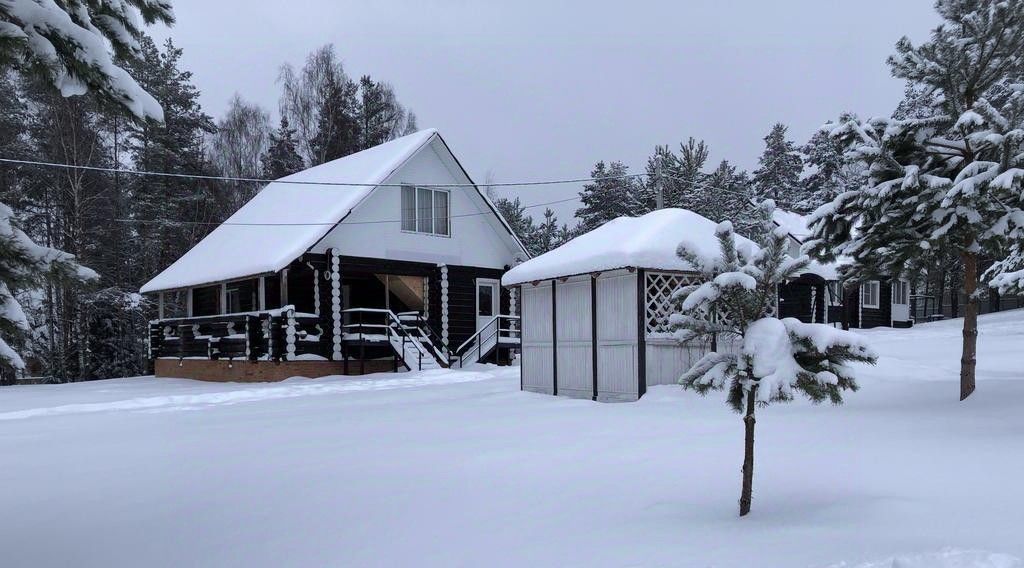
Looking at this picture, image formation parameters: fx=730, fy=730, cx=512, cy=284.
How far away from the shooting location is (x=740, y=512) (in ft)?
17.7

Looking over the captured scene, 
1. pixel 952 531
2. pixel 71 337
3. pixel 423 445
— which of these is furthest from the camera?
pixel 71 337

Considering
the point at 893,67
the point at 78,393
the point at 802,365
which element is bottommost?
the point at 78,393

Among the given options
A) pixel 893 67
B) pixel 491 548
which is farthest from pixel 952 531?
pixel 893 67

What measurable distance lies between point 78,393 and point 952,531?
19.7 m

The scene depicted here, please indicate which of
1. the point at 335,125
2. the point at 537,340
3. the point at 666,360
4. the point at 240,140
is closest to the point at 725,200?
the point at 335,125

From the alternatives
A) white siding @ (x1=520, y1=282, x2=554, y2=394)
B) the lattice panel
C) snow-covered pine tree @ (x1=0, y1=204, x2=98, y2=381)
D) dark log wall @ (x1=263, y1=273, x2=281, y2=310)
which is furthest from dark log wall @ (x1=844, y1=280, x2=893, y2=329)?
snow-covered pine tree @ (x1=0, y1=204, x2=98, y2=381)

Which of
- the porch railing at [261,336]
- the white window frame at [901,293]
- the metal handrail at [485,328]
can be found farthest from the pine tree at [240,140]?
the white window frame at [901,293]

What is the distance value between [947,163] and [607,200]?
104ft

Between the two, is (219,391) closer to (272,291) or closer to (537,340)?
(272,291)

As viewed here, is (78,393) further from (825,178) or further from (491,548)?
(825,178)

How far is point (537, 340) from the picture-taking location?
15.1m

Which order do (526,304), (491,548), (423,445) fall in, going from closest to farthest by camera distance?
(491,548) < (423,445) < (526,304)

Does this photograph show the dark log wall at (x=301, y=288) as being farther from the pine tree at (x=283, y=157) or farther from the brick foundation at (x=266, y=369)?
the pine tree at (x=283, y=157)

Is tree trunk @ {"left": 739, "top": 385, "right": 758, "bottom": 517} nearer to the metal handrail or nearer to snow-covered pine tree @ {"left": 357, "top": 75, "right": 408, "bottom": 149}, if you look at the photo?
the metal handrail
